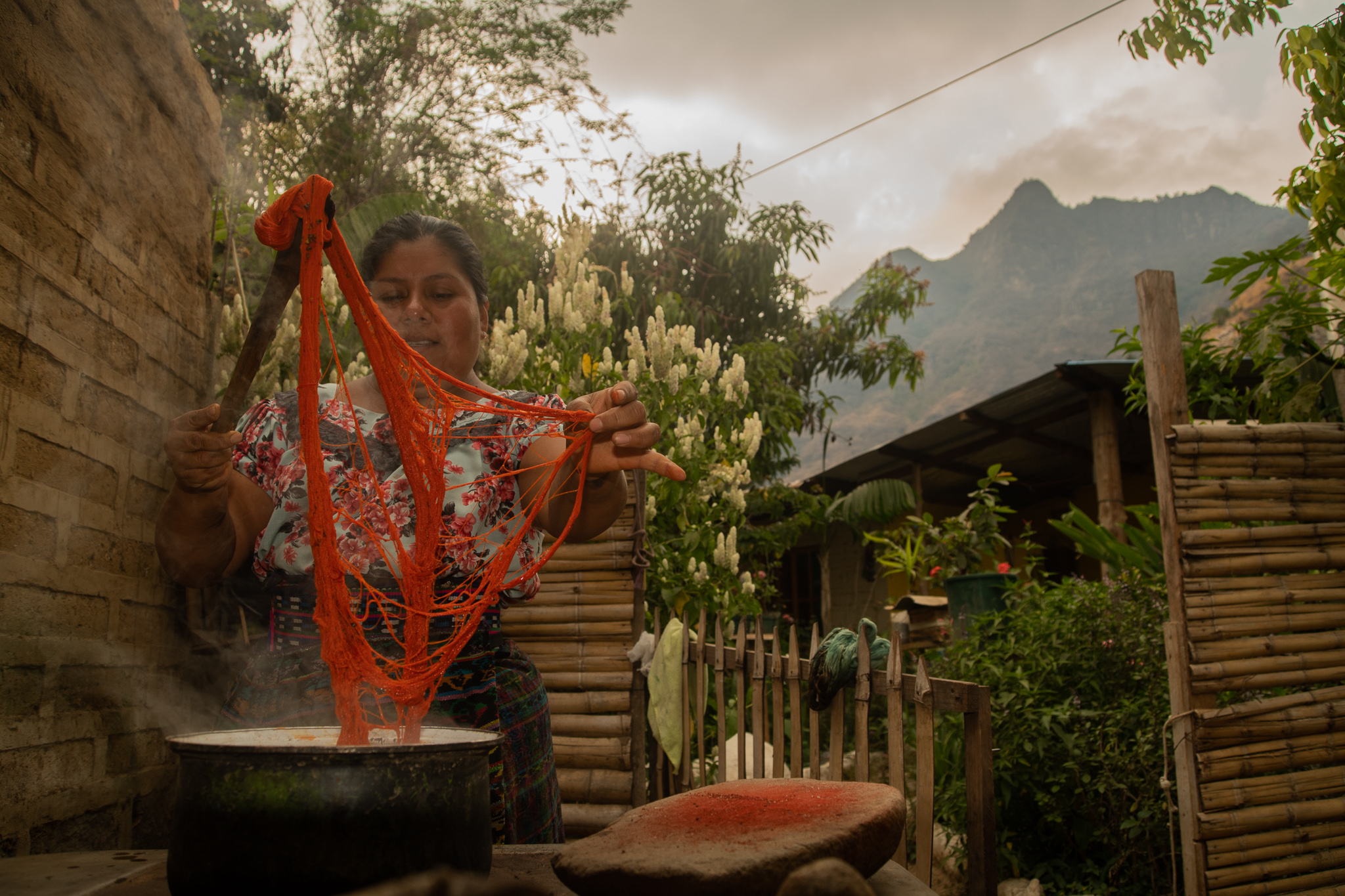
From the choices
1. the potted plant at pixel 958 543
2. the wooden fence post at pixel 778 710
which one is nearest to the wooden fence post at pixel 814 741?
the wooden fence post at pixel 778 710

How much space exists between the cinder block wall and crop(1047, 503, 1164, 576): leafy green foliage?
4.11m

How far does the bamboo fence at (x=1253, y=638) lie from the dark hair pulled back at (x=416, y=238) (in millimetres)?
2435

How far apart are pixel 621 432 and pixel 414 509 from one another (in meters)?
0.51

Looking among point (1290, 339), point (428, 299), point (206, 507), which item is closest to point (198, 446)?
point (206, 507)

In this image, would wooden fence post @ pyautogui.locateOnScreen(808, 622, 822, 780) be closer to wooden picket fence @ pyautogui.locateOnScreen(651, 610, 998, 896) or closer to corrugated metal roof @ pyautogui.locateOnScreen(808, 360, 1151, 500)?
wooden picket fence @ pyautogui.locateOnScreen(651, 610, 998, 896)

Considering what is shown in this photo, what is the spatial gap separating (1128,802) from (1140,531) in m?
1.40

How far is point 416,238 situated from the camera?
1765mm

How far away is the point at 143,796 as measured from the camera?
194 cm

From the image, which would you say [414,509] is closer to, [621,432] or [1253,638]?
[621,432]

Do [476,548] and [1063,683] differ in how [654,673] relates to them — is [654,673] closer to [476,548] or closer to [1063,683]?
[476,548]

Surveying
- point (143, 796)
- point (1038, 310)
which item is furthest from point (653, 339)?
point (1038, 310)

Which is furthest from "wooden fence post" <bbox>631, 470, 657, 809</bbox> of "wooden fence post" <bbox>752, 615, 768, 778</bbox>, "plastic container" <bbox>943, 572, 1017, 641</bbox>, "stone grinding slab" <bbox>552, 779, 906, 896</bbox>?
"plastic container" <bbox>943, 572, 1017, 641</bbox>

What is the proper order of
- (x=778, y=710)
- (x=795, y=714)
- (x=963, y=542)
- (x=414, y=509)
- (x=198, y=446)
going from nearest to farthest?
1. (x=198, y=446)
2. (x=414, y=509)
3. (x=795, y=714)
4. (x=778, y=710)
5. (x=963, y=542)

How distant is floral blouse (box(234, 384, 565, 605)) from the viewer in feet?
5.23
